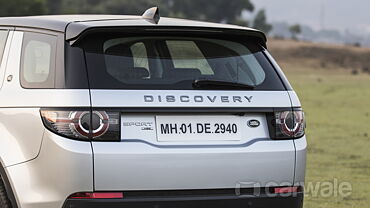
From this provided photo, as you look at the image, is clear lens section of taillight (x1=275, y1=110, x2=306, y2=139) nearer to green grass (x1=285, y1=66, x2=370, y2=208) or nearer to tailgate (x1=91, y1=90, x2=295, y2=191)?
tailgate (x1=91, y1=90, x2=295, y2=191)

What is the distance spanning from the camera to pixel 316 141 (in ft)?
50.9

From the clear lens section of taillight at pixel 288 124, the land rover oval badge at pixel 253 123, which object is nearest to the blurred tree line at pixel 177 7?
the clear lens section of taillight at pixel 288 124

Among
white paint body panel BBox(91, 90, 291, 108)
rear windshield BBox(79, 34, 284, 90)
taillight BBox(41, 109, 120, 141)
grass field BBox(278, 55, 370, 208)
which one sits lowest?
grass field BBox(278, 55, 370, 208)

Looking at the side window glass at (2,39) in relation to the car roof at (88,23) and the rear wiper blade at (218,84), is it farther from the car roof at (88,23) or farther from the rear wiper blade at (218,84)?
the rear wiper blade at (218,84)

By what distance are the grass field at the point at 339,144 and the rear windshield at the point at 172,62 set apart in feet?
11.2

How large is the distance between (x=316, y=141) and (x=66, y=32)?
10.5 metres

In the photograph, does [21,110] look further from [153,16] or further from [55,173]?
[153,16]

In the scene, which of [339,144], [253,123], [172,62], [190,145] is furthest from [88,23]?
[339,144]

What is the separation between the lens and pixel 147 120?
17.6ft

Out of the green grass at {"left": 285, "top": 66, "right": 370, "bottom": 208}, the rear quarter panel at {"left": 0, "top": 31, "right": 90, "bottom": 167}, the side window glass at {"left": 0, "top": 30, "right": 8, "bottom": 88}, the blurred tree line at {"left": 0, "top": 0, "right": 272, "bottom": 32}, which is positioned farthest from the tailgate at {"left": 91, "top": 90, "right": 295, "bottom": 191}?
the blurred tree line at {"left": 0, "top": 0, "right": 272, "bottom": 32}

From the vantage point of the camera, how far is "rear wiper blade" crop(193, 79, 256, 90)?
18.2ft

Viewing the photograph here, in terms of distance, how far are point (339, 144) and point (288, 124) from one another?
9642mm

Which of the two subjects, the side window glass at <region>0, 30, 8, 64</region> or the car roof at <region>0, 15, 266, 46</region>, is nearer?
the car roof at <region>0, 15, 266, 46</region>

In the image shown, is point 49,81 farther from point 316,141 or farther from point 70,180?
point 316,141
